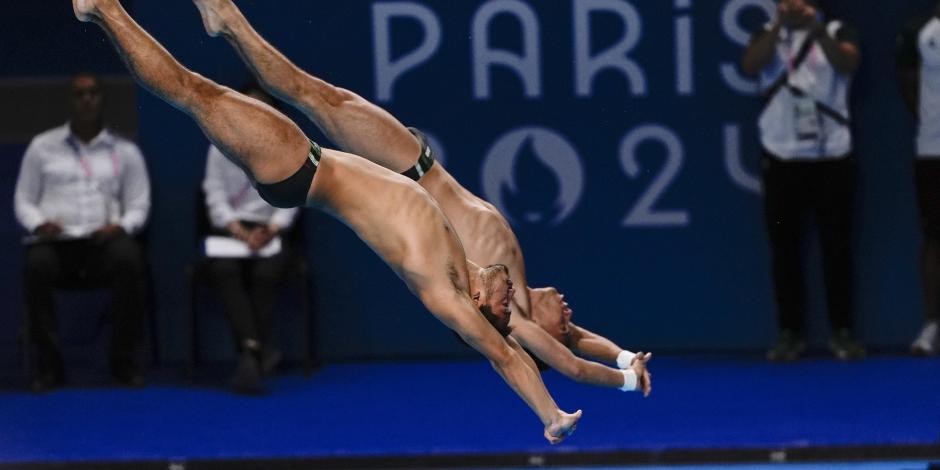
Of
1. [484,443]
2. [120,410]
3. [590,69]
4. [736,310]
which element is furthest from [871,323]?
[120,410]

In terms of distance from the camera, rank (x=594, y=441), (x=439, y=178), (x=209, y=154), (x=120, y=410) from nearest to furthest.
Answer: (x=439, y=178) < (x=594, y=441) < (x=120, y=410) < (x=209, y=154)

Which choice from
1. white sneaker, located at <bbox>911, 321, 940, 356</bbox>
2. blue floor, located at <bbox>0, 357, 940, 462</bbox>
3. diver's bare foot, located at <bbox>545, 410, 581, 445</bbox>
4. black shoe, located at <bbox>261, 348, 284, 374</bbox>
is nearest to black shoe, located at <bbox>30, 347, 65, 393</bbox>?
blue floor, located at <bbox>0, 357, 940, 462</bbox>

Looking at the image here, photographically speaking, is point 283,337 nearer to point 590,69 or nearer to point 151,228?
point 151,228

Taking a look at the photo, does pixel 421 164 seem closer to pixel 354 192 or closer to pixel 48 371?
pixel 354 192

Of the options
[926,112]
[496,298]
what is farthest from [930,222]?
[496,298]

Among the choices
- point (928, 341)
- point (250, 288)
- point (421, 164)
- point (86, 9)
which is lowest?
point (928, 341)

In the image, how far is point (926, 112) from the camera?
11242mm

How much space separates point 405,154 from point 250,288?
406 cm

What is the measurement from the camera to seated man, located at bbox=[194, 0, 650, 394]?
7.16m

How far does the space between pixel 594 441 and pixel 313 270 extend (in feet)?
11.2

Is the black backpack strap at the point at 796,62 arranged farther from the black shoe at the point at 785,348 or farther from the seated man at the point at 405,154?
the seated man at the point at 405,154

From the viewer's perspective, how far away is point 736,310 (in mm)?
11977

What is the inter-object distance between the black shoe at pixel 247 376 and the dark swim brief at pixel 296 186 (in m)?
4.26

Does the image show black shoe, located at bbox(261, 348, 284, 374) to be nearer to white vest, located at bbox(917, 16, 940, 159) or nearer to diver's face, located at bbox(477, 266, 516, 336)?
diver's face, located at bbox(477, 266, 516, 336)
